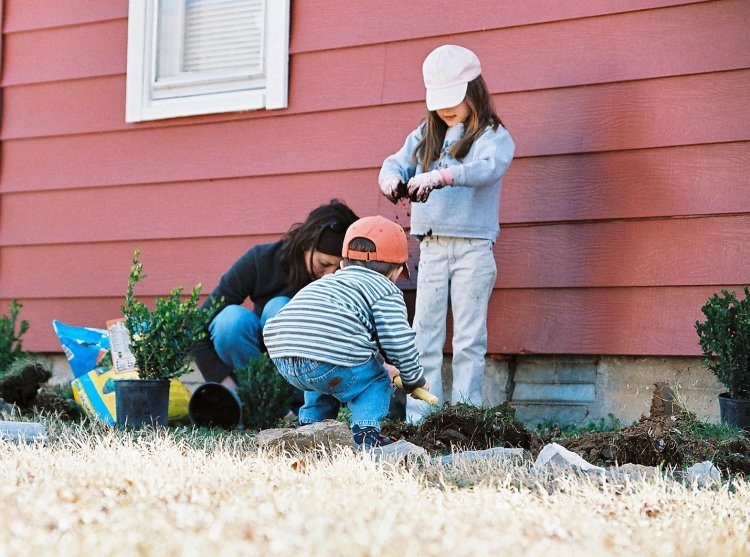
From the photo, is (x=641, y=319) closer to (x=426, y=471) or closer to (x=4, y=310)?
(x=426, y=471)

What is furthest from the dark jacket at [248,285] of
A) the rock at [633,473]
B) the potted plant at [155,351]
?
the rock at [633,473]

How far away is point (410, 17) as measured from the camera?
17.5ft

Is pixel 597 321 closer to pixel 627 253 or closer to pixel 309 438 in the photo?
pixel 627 253

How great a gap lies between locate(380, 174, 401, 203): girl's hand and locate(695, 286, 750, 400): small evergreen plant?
1.36 m

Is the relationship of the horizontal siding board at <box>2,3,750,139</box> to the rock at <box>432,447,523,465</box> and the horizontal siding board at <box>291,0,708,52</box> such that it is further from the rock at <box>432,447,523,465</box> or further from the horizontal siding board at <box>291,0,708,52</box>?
the rock at <box>432,447,523,465</box>

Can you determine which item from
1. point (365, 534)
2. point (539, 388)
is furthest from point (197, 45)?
point (365, 534)

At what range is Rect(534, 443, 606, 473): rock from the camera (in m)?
3.18

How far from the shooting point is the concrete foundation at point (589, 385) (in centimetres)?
470

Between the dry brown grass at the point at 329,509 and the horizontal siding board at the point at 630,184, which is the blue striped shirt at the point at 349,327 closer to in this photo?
the dry brown grass at the point at 329,509

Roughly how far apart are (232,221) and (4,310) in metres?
1.56

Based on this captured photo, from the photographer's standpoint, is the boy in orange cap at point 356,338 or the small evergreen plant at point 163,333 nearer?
the boy in orange cap at point 356,338

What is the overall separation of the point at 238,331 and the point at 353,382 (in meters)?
1.23

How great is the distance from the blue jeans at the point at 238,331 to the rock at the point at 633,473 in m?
2.35

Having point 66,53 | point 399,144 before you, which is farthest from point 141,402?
point 66,53
